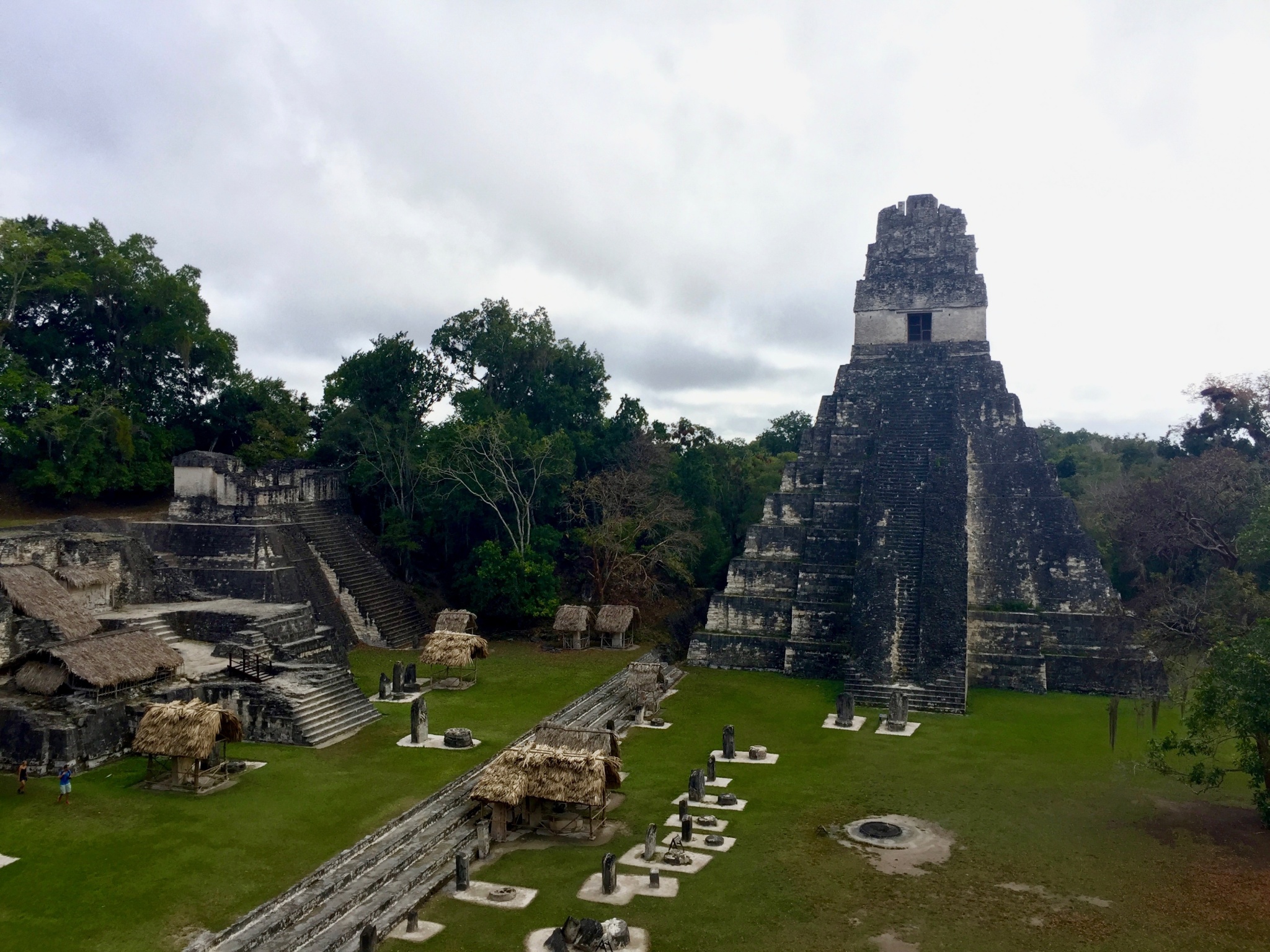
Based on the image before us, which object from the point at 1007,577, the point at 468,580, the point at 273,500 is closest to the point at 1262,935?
the point at 1007,577

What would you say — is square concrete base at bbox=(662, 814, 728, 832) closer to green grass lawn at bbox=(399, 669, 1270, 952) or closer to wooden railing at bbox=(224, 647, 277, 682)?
green grass lawn at bbox=(399, 669, 1270, 952)

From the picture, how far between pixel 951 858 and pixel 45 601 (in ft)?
55.0

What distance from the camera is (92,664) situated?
48.2ft

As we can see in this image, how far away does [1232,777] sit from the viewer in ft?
46.9

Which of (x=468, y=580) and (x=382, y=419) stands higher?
(x=382, y=419)

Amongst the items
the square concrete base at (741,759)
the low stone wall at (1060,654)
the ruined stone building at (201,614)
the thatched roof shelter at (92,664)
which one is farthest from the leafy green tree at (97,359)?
the low stone wall at (1060,654)

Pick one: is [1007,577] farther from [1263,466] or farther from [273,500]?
[273,500]

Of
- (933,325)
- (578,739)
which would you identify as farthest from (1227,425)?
(578,739)

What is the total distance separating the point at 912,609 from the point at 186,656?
1551cm

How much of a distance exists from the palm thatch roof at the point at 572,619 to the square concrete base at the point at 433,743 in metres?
7.67

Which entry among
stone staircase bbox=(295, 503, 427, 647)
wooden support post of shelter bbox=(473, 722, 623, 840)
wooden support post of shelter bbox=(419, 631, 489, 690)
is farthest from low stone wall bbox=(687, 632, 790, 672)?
wooden support post of shelter bbox=(473, 722, 623, 840)

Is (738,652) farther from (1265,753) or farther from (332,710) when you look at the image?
(1265,753)

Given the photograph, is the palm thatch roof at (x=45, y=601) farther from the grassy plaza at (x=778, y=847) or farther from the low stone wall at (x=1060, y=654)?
the low stone wall at (x=1060, y=654)

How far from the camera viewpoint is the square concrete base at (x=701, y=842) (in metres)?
11.4
